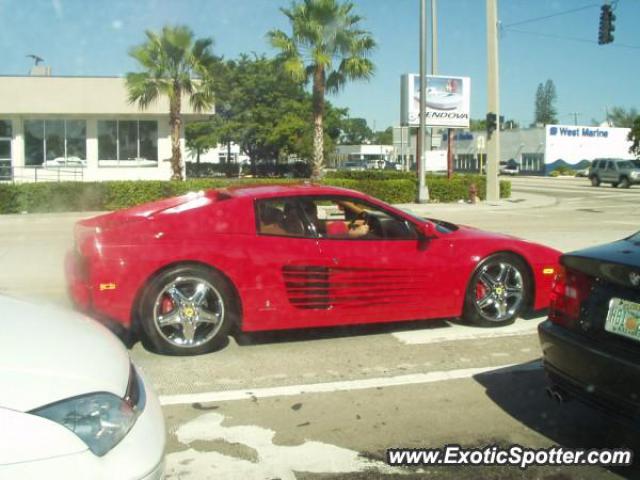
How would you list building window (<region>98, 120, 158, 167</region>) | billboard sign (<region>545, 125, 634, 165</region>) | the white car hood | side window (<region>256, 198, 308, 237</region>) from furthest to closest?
billboard sign (<region>545, 125, 634, 165</region>)
building window (<region>98, 120, 158, 167</region>)
side window (<region>256, 198, 308, 237</region>)
the white car hood

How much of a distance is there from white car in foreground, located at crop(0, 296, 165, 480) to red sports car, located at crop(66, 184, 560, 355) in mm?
2228

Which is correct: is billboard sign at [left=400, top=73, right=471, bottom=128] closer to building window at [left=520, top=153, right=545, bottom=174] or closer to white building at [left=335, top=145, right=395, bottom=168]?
building window at [left=520, top=153, right=545, bottom=174]

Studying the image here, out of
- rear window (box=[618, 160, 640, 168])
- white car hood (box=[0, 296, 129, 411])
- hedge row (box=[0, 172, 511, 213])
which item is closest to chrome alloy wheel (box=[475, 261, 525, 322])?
white car hood (box=[0, 296, 129, 411])

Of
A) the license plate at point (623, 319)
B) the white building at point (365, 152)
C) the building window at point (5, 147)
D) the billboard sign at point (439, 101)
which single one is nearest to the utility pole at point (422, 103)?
the billboard sign at point (439, 101)

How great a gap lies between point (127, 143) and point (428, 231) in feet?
92.5

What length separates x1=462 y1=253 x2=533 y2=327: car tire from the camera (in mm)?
6211

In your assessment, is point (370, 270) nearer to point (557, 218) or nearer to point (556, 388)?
point (556, 388)

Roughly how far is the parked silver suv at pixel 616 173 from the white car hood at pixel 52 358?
41904mm

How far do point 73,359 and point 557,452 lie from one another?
2.52 m

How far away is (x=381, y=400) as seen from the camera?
15.0ft

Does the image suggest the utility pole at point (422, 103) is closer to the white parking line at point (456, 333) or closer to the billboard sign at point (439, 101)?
the billboard sign at point (439, 101)

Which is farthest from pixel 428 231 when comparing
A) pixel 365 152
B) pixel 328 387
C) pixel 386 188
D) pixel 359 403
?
pixel 365 152

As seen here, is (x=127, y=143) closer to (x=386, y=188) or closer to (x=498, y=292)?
(x=386, y=188)

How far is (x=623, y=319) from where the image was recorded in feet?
11.5
